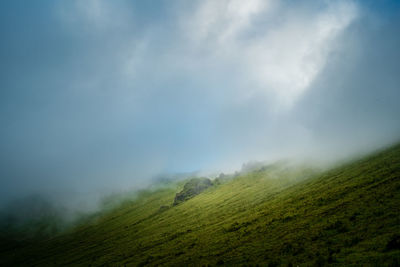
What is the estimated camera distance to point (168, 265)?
40969 millimetres

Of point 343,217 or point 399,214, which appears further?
point 343,217

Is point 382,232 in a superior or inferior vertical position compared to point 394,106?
inferior

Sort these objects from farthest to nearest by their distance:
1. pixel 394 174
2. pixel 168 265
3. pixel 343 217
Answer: pixel 394 174
pixel 168 265
pixel 343 217

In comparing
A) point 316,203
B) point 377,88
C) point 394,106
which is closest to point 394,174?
point 316,203

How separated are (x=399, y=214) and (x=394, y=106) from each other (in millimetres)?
160938

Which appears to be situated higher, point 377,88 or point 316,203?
point 377,88

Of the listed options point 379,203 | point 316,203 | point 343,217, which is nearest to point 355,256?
point 343,217

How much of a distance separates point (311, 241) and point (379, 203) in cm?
1600

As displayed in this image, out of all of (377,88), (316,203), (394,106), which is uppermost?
(377,88)

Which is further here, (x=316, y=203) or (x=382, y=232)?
(x=316, y=203)

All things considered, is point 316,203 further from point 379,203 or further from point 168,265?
point 168,265

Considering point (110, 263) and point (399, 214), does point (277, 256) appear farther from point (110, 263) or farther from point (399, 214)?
point (110, 263)

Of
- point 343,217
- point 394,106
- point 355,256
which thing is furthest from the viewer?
point 394,106

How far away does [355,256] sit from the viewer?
22.0m
